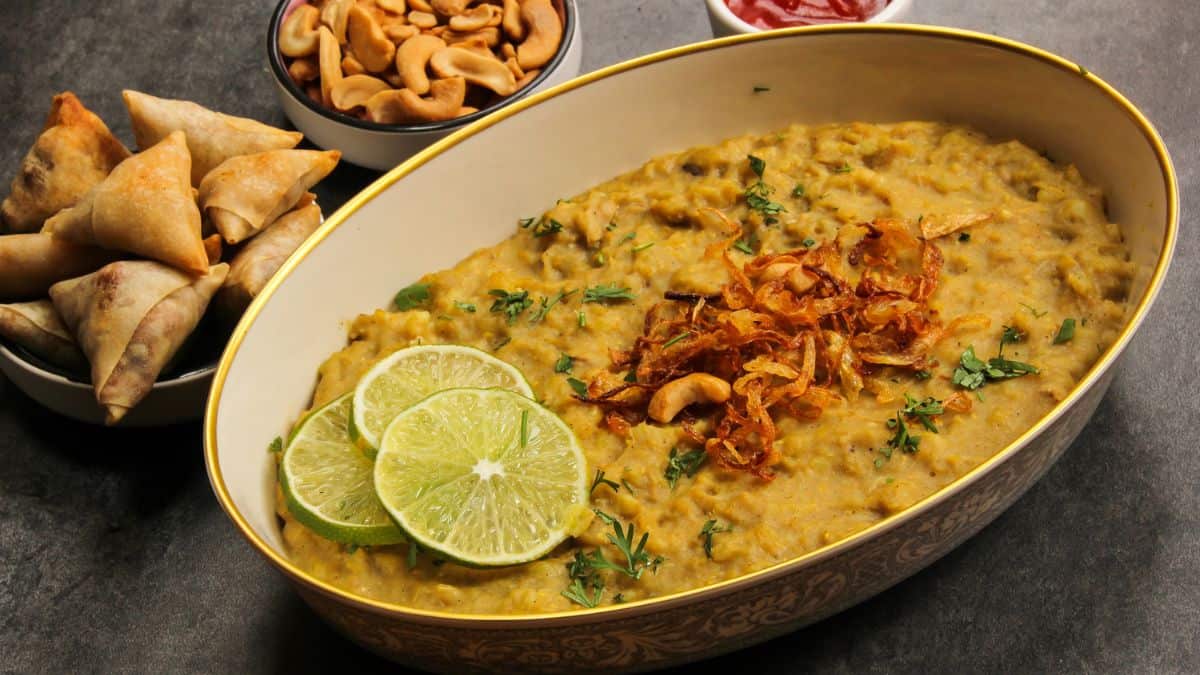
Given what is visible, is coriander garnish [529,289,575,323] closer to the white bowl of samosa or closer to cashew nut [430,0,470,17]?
the white bowl of samosa

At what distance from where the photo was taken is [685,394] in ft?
8.61

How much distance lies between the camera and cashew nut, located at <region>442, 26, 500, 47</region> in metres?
3.66

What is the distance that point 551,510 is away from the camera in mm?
2416

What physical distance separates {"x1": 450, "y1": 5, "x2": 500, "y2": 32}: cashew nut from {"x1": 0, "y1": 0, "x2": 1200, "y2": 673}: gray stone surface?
4.63ft

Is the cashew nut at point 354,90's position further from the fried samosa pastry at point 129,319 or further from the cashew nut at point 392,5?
the fried samosa pastry at point 129,319

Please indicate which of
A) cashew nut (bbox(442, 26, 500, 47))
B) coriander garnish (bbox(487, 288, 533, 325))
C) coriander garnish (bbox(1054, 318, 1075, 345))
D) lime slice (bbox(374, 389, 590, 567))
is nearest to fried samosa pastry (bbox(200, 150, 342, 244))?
coriander garnish (bbox(487, 288, 533, 325))

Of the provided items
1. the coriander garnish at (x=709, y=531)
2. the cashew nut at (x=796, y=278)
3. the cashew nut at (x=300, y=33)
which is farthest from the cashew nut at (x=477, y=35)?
the coriander garnish at (x=709, y=531)

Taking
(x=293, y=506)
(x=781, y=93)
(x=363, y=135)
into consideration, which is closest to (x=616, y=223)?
(x=781, y=93)

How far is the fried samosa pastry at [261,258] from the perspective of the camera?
116 inches

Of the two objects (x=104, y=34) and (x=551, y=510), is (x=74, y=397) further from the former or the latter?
(x=104, y=34)

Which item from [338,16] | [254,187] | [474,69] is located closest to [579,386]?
[254,187]

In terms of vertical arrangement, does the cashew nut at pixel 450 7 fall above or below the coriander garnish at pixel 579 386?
above

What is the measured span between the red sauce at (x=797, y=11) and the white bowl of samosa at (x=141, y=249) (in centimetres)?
136

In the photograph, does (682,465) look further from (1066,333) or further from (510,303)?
(1066,333)
